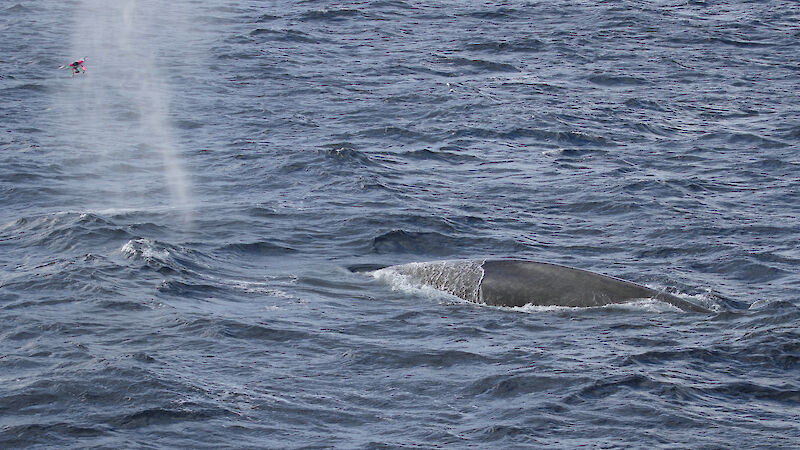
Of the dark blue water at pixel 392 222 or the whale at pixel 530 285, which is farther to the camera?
the whale at pixel 530 285

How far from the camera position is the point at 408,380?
704 inches

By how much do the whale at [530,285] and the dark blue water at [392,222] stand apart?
305 millimetres

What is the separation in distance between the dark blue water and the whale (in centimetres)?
30

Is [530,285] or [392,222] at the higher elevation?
[530,285]

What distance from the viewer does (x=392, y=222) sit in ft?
86.4

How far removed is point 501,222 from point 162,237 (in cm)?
678

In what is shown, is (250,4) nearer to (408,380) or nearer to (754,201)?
(754,201)

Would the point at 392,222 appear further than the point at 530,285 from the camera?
Yes

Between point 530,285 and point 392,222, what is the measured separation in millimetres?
5862

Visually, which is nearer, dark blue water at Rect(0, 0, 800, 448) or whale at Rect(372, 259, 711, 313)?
dark blue water at Rect(0, 0, 800, 448)

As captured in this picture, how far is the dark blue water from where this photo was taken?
55.7ft

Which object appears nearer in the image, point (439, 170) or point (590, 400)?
point (590, 400)

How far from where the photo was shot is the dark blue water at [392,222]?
17.0 m

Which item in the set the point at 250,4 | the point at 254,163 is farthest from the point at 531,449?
the point at 250,4
